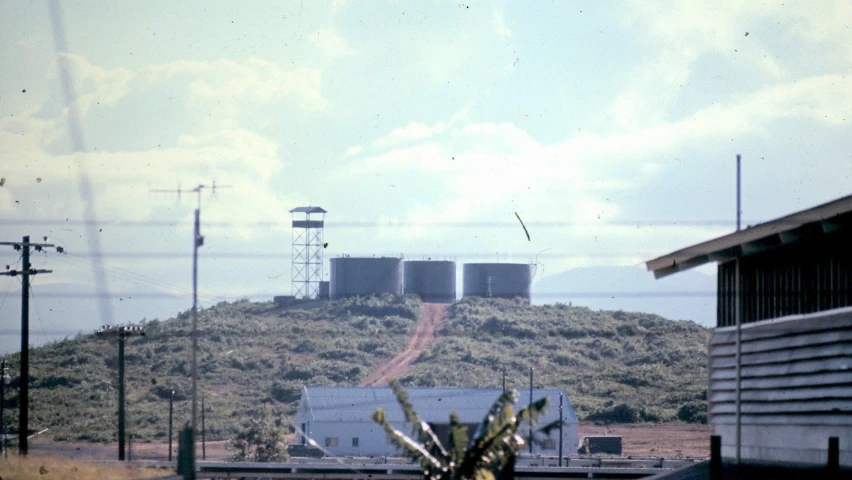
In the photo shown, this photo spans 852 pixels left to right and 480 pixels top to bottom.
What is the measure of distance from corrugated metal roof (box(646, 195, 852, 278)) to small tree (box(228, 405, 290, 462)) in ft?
83.0

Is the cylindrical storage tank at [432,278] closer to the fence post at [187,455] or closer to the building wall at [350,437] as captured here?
the building wall at [350,437]

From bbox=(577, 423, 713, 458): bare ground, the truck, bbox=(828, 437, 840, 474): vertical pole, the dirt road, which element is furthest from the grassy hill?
bbox=(828, 437, 840, 474): vertical pole

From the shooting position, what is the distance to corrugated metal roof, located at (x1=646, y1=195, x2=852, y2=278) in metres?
15.5

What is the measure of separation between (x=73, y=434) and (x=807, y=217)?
45957mm

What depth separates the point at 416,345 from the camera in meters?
79.8

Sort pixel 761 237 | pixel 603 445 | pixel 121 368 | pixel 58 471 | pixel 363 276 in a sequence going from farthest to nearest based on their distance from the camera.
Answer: pixel 363 276 < pixel 603 445 < pixel 121 368 < pixel 58 471 < pixel 761 237

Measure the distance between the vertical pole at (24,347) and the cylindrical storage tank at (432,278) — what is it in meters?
61.1

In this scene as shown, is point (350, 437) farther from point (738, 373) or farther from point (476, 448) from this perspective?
point (476, 448)

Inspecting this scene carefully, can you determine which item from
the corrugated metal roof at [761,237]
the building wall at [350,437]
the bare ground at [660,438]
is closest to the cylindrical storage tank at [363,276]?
the bare ground at [660,438]

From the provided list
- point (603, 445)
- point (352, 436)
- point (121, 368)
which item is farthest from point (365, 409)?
point (603, 445)

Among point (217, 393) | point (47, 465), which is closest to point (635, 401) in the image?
point (217, 393)

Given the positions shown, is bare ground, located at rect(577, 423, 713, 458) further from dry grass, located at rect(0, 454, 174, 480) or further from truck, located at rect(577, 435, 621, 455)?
dry grass, located at rect(0, 454, 174, 480)

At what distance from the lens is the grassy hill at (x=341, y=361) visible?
60.2 metres

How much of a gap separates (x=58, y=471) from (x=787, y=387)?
1827 centimetres
